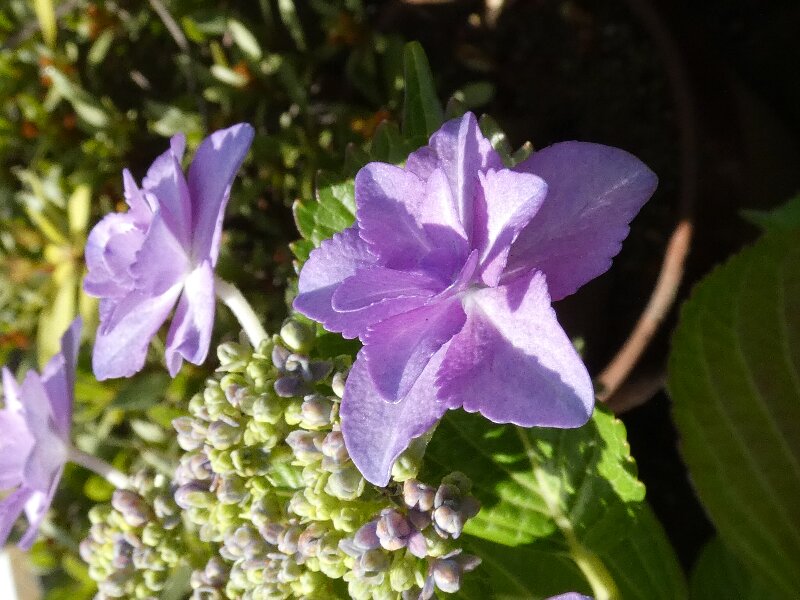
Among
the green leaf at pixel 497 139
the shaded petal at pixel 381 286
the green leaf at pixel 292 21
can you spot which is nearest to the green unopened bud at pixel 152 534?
the shaded petal at pixel 381 286

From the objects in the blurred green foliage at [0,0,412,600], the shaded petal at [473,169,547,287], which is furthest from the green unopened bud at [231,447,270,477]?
the blurred green foliage at [0,0,412,600]

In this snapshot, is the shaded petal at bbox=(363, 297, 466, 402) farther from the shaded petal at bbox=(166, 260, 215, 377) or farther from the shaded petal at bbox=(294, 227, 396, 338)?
the shaded petal at bbox=(166, 260, 215, 377)

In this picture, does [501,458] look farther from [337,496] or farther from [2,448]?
[2,448]

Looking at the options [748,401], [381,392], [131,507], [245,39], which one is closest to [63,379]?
[131,507]

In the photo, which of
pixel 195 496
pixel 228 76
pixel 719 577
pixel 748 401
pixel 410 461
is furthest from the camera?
pixel 228 76

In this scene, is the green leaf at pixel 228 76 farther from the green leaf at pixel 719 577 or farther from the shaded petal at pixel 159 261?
the green leaf at pixel 719 577

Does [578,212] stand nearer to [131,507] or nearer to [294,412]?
[294,412]
